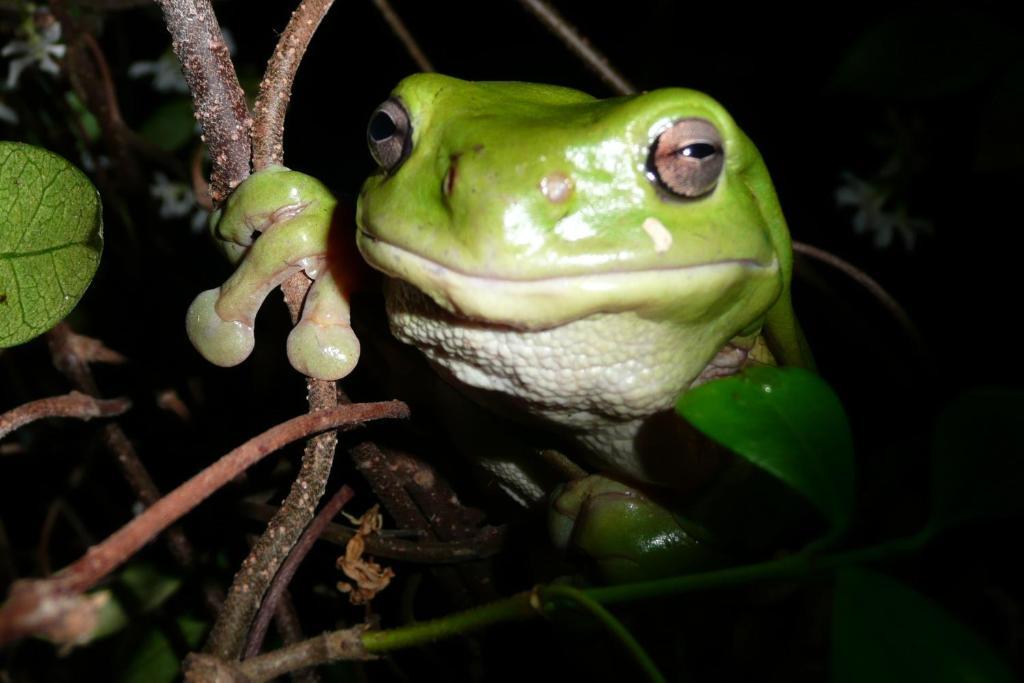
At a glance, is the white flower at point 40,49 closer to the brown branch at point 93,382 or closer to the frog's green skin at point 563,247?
the brown branch at point 93,382

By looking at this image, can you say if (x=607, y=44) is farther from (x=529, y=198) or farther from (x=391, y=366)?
(x=529, y=198)

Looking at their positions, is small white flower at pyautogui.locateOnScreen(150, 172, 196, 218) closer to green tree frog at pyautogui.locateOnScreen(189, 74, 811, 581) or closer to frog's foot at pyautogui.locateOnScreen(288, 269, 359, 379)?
green tree frog at pyautogui.locateOnScreen(189, 74, 811, 581)

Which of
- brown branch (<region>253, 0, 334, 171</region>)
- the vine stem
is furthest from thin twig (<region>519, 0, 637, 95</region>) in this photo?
the vine stem

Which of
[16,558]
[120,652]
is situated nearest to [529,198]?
[120,652]

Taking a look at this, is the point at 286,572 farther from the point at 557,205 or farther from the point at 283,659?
the point at 557,205

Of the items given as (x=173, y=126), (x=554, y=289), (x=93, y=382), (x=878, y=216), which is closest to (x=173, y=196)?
(x=173, y=126)
